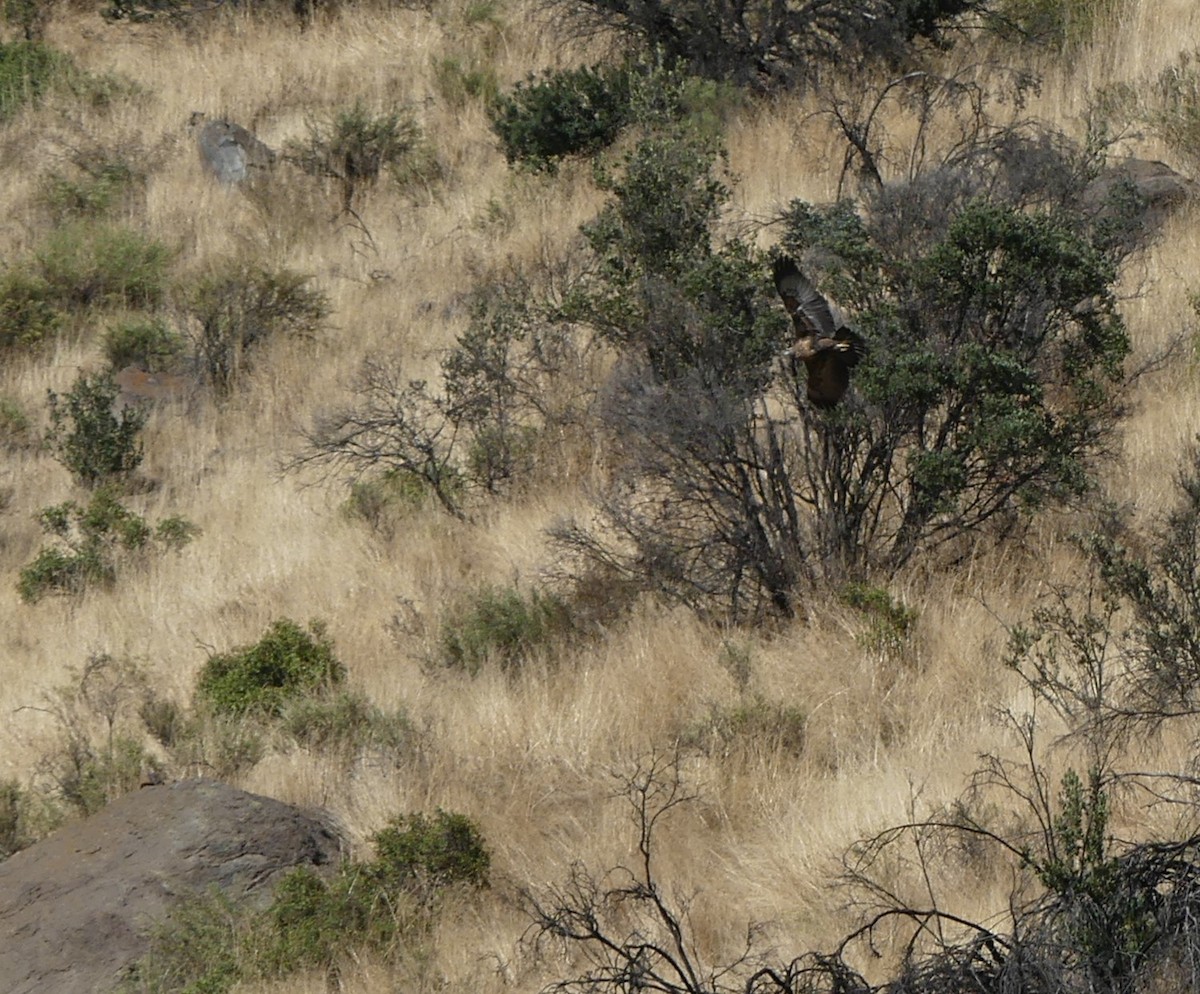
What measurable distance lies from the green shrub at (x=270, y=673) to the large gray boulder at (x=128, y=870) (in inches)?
50.3

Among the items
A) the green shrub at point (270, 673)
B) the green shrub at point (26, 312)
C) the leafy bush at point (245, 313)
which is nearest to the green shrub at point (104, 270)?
the green shrub at point (26, 312)

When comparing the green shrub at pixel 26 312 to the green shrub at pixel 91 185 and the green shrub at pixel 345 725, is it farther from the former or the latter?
the green shrub at pixel 345 725

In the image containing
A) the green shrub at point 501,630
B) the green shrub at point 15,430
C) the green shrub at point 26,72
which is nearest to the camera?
the green shrub at point 501,630

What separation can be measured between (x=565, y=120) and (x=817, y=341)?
709 centimetres

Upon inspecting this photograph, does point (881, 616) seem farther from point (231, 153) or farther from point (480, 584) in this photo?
point (231, 153)

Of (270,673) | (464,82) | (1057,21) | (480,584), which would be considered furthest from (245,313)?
(1057,21)

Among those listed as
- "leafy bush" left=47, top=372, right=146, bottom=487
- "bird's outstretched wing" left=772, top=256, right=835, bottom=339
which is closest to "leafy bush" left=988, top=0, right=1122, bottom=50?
"bird's outstretched wing" left=772, top=256, right=835, bottom=339

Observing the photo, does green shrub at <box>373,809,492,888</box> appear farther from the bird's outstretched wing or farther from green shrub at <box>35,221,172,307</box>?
green shrub at <box>35,221,172,307</box>

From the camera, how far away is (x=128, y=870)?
5.79 m

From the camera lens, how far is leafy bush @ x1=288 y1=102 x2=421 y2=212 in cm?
1469

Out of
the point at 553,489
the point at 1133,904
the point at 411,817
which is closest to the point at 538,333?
the point at 553,489

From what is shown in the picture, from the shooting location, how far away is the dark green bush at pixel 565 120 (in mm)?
13523

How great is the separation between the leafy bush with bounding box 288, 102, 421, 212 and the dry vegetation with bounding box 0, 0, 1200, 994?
0.64 feet

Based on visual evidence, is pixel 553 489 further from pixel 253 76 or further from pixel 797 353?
pixel 253 76
